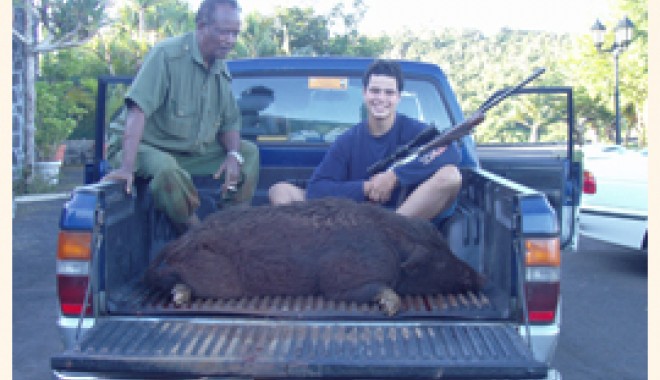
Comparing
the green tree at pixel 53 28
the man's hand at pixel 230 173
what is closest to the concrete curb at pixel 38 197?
the green tree at pixel 53 28

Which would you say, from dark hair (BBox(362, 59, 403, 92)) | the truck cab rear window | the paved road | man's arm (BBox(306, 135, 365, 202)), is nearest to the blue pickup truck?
man's arm (BBox(306, 135, 365, 202))

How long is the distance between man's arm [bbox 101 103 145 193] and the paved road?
73.4 inches

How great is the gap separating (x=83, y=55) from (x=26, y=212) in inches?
534

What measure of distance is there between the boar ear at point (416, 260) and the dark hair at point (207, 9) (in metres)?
1.87

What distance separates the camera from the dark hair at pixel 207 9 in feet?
12.8

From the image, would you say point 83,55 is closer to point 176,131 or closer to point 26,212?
point 26,212

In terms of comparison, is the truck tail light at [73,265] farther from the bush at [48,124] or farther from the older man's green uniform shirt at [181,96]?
the bush at [48,124]

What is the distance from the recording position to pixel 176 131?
12.9 ft

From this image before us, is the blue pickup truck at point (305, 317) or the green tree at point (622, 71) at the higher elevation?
the green tree at point (622, 71)

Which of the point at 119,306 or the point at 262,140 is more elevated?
the point at 262,140

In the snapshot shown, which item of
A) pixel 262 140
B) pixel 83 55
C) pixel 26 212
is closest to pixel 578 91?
pixel 83 55

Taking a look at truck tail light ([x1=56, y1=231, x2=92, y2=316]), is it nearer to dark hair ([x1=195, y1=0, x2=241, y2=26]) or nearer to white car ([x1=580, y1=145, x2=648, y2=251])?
dark hair ([x1=195, y1=0, x2=241, y2=26])

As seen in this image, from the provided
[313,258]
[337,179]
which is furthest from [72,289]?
[337,179]

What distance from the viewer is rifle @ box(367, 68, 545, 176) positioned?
357cm
